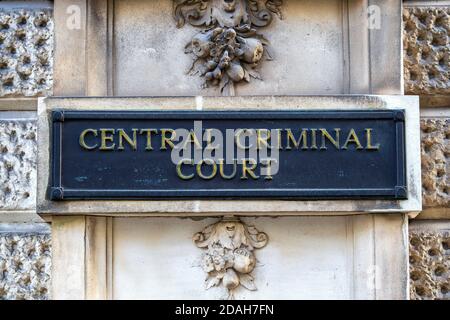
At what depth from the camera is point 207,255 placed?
5.65 m

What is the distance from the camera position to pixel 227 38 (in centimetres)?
570

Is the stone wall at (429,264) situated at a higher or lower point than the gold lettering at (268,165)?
lower

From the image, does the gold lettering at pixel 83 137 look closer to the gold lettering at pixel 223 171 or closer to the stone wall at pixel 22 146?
the stone wall at pixel 22 146

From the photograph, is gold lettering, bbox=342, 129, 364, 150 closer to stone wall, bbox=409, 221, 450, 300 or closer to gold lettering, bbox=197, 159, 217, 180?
stone wall, bbox=409, 221, 450, 300

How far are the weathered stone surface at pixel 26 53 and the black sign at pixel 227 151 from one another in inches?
13.1

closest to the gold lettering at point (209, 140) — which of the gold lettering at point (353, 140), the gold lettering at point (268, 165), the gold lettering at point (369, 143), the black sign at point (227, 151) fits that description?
the black sign at point (227, 151)

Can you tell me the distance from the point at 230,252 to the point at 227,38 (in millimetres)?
1182

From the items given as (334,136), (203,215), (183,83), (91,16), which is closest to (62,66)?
(91,16)

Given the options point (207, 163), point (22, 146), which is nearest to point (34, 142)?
point (22, 146)

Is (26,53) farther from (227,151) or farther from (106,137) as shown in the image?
(227,151)

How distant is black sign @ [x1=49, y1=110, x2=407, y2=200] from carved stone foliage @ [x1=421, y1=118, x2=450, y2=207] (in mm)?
247

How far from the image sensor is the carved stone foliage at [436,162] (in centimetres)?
570

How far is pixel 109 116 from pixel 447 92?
1.89 m
